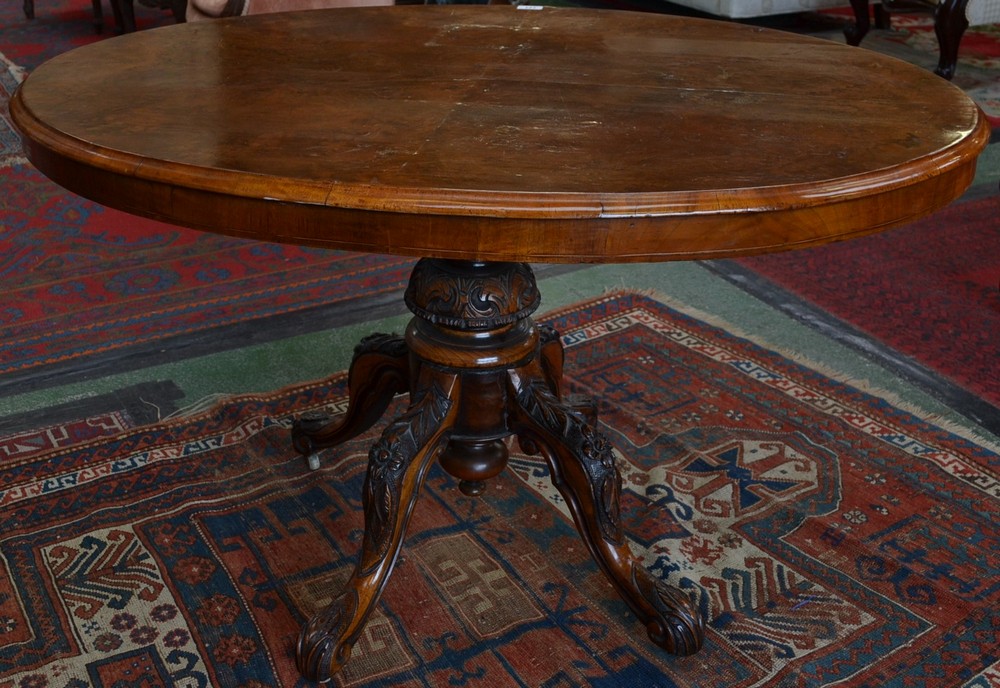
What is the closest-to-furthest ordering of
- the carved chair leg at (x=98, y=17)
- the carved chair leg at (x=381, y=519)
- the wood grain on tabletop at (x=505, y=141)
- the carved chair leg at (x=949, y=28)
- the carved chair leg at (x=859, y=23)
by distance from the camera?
the wood grain on tabletop at (x=505, y=141)
the carved chair leg at (x=381, y=519)
the carved chair leg at (x=949, y=28)
the carved chair leg at (x=859, y=23)
the carved chair leg at (x=98, y=17)

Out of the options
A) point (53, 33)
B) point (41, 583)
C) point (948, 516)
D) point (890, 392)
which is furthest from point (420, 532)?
point (53, 33)

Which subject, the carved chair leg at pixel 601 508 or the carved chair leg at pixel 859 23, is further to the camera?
the carved chair leg at pixel 859 23

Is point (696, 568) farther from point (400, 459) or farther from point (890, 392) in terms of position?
point (890, 392)

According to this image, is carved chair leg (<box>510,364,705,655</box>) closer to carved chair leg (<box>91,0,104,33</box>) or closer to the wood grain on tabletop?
the wood grain on tabletop

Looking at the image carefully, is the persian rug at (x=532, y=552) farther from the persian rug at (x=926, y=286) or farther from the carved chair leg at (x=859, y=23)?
the carved chair leg at (x=859, y=23)

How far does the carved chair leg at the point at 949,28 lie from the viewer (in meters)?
3.66

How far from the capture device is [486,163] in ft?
3.26

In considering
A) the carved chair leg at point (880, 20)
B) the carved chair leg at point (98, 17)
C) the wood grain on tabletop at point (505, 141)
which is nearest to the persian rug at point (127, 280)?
the wood grain on tabletop at point (505, 141)

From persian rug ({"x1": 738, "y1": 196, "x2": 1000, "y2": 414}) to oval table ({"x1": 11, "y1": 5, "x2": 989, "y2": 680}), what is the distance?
0.82m

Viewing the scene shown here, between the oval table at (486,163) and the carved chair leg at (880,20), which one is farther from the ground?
the oval table at (486,163)

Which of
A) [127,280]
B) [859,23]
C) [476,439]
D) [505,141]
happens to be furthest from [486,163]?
[859,23]

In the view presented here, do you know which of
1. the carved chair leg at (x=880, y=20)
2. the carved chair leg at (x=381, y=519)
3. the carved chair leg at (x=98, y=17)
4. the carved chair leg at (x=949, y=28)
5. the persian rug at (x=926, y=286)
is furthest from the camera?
the carved chair leg at (x=880, y=20)

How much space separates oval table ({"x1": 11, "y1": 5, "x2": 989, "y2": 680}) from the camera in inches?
36.7

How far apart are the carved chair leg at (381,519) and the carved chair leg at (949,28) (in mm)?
2924
